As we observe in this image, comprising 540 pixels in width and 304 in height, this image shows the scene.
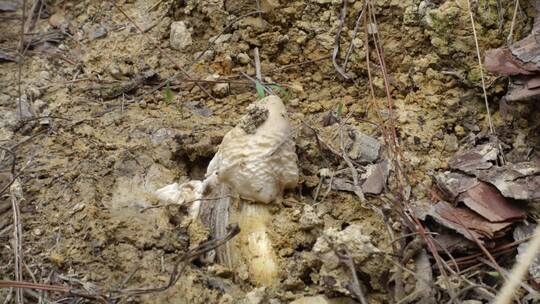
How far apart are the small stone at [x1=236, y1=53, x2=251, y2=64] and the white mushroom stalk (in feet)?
2.18

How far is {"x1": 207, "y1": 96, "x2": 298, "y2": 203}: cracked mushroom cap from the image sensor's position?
6.06ft

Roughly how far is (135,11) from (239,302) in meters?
1.87

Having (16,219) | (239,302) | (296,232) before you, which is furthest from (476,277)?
(16,219)

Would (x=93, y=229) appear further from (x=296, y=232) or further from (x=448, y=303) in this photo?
(x=448, y=303)

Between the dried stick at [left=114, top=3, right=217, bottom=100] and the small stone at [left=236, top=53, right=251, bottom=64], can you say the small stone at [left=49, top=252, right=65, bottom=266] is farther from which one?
the small stone at [left=236, top=53, right=251, bottom=64]

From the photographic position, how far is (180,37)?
271 cm

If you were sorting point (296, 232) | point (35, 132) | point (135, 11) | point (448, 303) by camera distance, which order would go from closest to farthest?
point (448, 303), point (296, 232), point (35, 132), point (135, 11)

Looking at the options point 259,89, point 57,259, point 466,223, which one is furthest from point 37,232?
point 466,223

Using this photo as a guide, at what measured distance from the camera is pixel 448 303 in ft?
5.04

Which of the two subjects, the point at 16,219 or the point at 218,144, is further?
the point at 218,144

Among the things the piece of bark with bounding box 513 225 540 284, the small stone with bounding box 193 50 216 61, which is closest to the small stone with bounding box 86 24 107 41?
the small stone with bounding box 193 50 216 61

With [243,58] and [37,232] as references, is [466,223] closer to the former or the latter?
[243,58]

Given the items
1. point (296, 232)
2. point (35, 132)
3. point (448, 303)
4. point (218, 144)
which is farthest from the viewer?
point (35, 132)

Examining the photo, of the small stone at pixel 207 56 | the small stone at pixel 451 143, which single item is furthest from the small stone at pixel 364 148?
the small stone at pixel 207 56
